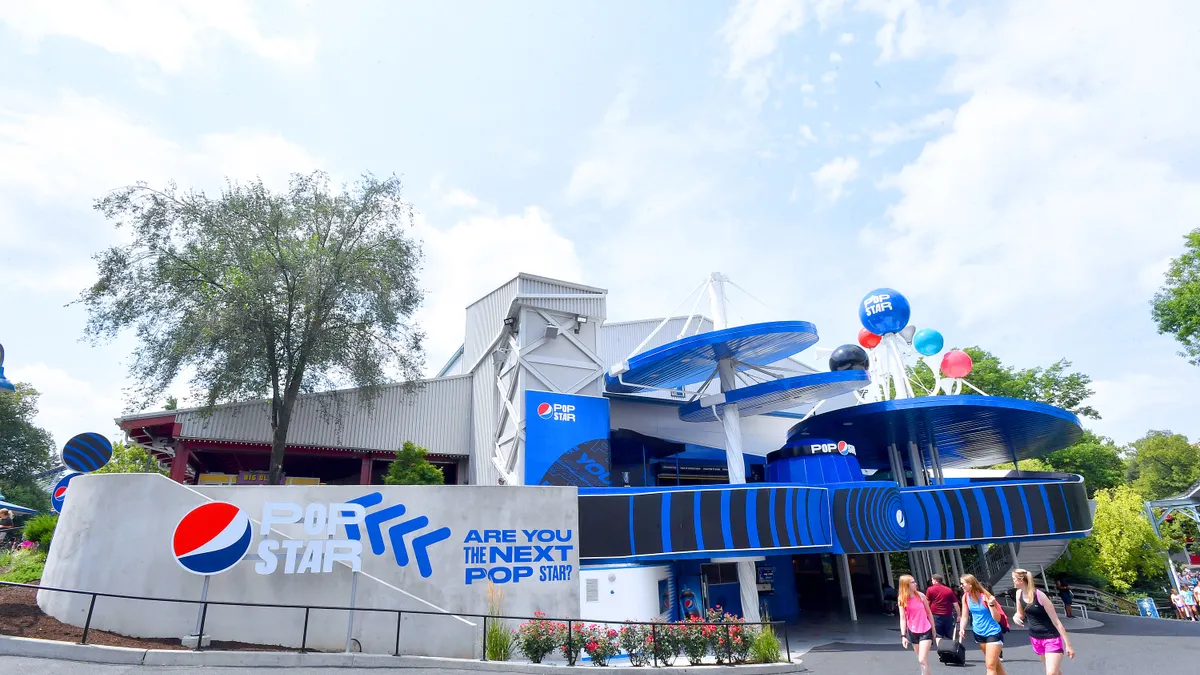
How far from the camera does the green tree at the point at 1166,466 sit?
59500 mm

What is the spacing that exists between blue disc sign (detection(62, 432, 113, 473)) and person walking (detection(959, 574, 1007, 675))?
16.4 meters

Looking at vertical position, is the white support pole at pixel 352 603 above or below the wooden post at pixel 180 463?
below

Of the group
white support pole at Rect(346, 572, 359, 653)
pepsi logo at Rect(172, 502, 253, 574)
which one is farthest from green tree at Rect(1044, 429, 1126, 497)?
pepsi logo at Rect(172, 502, 253, 574)

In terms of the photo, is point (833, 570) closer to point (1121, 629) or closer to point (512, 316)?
point (1121, 629)

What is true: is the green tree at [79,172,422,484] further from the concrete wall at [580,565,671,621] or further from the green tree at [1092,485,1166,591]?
the green tree at [1092,485,1166,591]

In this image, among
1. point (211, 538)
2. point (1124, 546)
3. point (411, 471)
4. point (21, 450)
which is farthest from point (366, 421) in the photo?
point (21, 450)

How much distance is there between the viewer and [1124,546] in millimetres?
30281

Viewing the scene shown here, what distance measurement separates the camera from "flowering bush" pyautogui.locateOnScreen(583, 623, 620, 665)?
1262 centimetres

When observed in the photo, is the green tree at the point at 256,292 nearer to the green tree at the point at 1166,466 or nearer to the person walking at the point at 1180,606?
the person walking at the point at 1180,606

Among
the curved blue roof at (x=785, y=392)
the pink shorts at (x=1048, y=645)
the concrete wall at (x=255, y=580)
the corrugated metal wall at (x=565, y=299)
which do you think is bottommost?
the pink shorts at (x=1048, y=645)

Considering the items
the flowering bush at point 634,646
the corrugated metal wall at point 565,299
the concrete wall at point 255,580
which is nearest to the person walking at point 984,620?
the flowering bush at point 634,646

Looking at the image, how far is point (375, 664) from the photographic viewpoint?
11312 millimetres

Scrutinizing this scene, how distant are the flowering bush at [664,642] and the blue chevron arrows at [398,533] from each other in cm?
508

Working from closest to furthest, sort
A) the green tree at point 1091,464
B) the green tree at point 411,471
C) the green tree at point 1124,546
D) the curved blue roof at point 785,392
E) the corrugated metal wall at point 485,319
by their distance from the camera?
1. the curved blue roof at point 785,392
2. the green tree at point 411,471
3. the corrugated metal wall at point 485,319
4. the green tree at point 1124,546
5. the green tree at point 1091,464
